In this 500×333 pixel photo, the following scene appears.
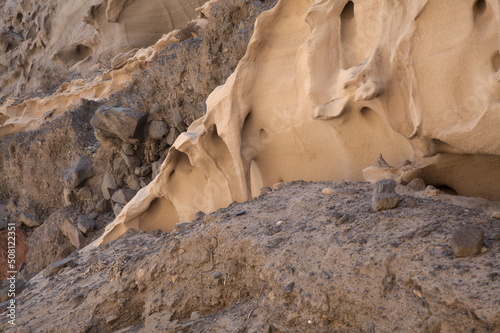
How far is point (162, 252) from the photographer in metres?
2.47

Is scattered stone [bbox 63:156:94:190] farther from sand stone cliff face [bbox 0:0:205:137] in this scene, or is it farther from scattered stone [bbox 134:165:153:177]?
sand stone cliff face [bbox 0:0:205:137]

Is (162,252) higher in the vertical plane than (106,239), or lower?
higher

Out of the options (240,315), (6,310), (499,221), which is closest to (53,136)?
(6,310)

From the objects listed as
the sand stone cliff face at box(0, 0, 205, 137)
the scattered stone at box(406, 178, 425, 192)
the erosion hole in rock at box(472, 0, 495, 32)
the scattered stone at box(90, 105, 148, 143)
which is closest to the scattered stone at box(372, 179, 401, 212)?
the scattered stone at box(406, 178, 425, 192)

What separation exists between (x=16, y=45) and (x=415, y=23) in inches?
742

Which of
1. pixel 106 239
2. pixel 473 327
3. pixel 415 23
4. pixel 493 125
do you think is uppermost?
pixel 415 23

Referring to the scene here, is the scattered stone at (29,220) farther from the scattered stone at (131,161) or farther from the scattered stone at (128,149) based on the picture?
the scattered stone at (128,149)

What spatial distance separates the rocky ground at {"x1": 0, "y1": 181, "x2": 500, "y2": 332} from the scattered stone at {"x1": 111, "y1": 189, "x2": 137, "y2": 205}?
469 centimetres

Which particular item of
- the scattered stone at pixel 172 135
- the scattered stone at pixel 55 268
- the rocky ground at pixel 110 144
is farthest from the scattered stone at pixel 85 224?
the scattered stone at pixel 55 268

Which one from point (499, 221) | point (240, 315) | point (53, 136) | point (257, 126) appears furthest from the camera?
point (53, 136)

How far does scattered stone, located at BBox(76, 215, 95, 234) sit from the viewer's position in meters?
7.84

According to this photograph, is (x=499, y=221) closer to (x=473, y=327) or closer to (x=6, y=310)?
(x=473, y=327)

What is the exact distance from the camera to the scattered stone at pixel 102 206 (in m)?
8.30

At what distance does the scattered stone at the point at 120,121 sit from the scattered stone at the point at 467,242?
6728 mm
